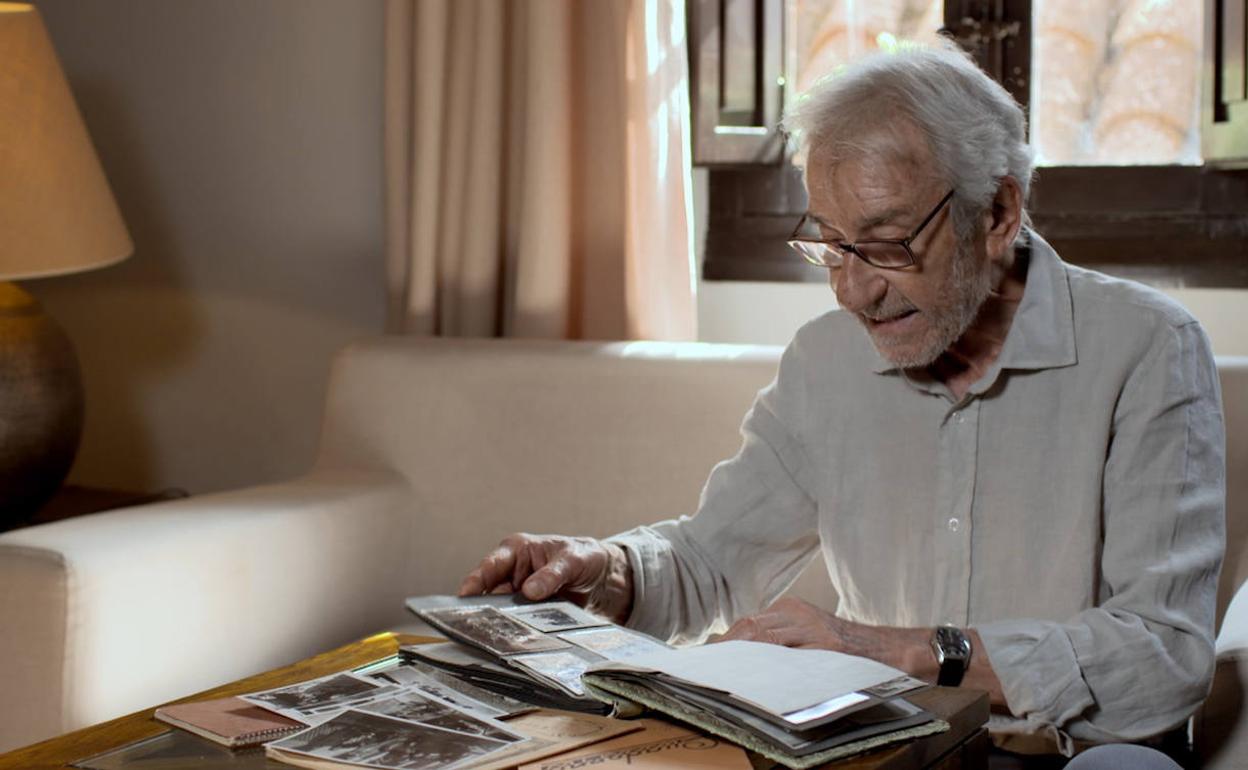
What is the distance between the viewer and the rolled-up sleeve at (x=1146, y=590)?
133 cm

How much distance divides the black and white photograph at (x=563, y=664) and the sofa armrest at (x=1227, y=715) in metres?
0.58

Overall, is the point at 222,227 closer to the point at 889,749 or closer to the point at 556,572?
the point at 556,572

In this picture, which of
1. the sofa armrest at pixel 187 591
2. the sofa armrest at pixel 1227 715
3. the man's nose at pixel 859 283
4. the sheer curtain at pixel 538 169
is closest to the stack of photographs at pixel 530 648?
the man's nose at pixel 859 283

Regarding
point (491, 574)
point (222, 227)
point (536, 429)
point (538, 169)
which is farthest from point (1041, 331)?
point (222, 227)

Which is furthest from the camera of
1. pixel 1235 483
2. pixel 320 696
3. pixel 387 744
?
pixel 1235 483

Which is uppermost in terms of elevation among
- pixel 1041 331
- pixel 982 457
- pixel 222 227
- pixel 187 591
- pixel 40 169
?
pixel 40 169

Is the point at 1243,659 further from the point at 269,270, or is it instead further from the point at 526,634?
the point at 269,270

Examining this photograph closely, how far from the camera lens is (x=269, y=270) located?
3045 millimetres

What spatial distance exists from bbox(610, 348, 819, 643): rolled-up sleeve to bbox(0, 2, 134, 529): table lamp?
48.5 inches

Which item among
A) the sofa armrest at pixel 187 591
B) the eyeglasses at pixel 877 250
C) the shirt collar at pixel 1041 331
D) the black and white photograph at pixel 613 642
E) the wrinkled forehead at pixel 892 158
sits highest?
the wrinkled forehead at pixel 892 158

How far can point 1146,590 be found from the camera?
1.38 meters

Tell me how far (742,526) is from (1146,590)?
20.0 inches

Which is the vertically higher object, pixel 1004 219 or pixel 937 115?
pixel 937 115

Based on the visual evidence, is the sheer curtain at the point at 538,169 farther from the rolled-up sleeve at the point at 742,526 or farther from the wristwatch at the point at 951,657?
the wristwatch at the point at 951,657
